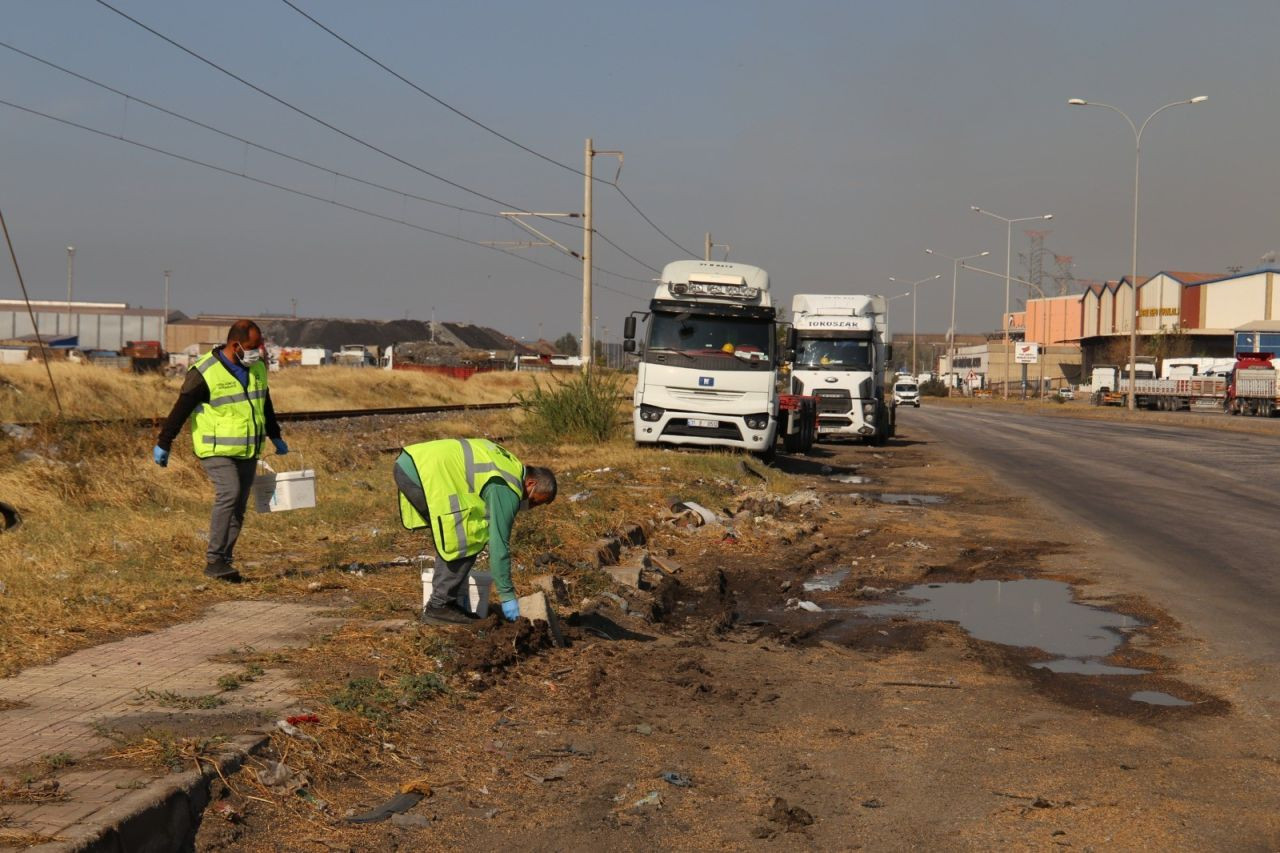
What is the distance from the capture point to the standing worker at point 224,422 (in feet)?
28.9

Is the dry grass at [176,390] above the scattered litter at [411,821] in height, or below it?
above

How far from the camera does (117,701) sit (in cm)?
561

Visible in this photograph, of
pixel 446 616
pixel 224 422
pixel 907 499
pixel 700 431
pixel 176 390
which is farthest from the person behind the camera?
pixel 176 390

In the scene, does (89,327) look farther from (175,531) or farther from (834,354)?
(175,531)

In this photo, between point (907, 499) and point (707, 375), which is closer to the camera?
point (907, 499)

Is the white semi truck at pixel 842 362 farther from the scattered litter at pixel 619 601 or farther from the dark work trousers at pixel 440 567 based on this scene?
the dark work trousers at pixel 440 567

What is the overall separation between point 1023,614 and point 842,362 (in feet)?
72.6

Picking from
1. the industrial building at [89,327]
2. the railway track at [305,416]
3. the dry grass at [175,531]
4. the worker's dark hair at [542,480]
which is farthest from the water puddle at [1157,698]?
the industrial building at [89,327]

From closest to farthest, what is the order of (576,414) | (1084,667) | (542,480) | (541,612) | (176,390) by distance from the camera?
(542,480) → (541,612) → (1084,667) → (576,414) → (176,390)

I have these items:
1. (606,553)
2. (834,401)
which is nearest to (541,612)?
(606,553)

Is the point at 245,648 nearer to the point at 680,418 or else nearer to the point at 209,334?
the point at 680,418

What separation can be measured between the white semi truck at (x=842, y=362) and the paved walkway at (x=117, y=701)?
24.5 m

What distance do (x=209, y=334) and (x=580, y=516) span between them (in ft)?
429

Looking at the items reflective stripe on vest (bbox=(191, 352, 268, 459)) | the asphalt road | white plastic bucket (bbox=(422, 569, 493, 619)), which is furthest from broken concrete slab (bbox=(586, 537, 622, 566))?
the asphalt road
